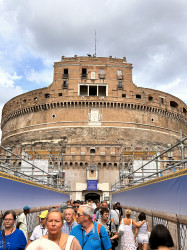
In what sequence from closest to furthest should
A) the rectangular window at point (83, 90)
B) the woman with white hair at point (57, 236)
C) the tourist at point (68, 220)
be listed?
1. the woman with white hair at point (57, 236)
2. the tourist at point (68, 220)
3. the rectangular window at point (83, 90)

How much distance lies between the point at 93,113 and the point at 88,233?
33.5 m

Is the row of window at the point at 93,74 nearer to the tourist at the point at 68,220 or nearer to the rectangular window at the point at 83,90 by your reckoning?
the rectangular window at the point at 83,90

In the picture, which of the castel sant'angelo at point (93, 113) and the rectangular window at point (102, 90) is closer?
the castel sant'angelo at point (93, 113)

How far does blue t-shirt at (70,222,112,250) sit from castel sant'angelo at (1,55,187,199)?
29.1 m

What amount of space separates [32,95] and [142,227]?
35999 mm

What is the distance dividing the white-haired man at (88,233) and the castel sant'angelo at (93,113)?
2912 cm

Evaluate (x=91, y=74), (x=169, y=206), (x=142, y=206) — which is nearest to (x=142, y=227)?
(x=169, y=206)

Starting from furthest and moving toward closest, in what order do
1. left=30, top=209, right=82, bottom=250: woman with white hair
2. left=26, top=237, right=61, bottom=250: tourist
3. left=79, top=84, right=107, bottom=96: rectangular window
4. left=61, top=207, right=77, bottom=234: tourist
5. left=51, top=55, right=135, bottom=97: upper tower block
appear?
left=79, top=84, right=107, bottom=96: rectangular window, left=51, top=55, right=135, bottom=97: upper tower block, left=61, top=207, right=77, bottom=234: tourist, left=30, top=209, right=82, bottom=250: woman with white hair, left=26, top=237, right=61, bottom=250: tourist

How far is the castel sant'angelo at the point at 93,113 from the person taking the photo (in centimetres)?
3547

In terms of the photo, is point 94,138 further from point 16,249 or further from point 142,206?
point 16,249

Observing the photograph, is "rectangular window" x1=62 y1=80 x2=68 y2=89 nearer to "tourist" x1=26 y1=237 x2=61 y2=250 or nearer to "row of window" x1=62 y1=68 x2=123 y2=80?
"row of window" x1=62 y1=68 x2=123 y2=80

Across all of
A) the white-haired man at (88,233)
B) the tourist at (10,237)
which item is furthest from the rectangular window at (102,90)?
the tourist at (10,237)

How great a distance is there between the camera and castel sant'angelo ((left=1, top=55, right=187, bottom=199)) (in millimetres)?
35469

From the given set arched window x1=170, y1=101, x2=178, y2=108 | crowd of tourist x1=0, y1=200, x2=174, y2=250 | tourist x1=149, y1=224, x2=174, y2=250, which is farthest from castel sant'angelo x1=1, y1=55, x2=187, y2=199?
tourist x1=149, y1=224, x2=174, y2=250
